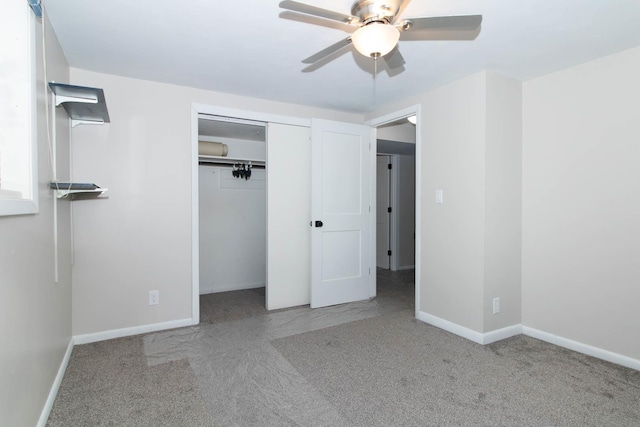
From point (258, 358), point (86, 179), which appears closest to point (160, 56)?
point (86, 179)

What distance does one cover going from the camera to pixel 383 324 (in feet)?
10.4

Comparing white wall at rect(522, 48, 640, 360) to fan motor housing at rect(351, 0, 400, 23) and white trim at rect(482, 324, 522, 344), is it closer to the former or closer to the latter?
white trim at rect(482, 324, 522, 344)

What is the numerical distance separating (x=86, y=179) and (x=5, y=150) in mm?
1330

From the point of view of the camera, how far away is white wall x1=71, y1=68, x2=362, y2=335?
2.71 metres

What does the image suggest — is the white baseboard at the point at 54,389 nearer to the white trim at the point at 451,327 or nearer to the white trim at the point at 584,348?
the white trim at the point at 451,327

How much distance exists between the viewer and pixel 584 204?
2.52 metres

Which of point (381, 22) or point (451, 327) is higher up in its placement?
point (381, 22)

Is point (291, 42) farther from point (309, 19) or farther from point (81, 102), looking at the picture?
point (81, 102)

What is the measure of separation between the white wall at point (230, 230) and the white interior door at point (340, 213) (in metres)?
0.93

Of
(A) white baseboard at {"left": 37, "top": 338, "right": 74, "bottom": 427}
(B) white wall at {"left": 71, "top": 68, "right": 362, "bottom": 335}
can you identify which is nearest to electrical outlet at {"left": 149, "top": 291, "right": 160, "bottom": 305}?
(B) white wall at {"left": 71, "top": 68, "right": 362, "bottom": 335}

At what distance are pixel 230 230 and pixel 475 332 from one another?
3170 mm

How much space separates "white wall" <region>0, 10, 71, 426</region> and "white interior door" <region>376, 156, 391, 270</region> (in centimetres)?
471

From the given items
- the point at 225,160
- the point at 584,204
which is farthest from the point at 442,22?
the point at 225,160

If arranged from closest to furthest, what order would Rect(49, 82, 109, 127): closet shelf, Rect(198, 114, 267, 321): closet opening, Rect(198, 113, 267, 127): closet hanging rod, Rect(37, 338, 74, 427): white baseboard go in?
Rect(37, 338, 74, 427): white baseboard < Rect(49, 82, 109, 127): closet shelf < Rect(198, 113, 267, 127): closet hanging rod < Rect(198, 114, 267, 321): closet opening
